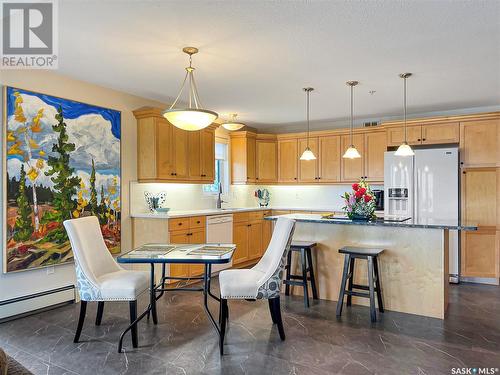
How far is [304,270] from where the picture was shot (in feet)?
13.0

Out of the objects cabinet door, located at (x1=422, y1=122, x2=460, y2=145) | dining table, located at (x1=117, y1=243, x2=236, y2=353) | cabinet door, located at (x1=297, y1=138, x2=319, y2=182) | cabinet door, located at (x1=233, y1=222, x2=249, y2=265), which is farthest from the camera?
cabinet door, located at (x1=297, y1=138, x2=319, y2=182)

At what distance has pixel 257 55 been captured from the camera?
3371 mm

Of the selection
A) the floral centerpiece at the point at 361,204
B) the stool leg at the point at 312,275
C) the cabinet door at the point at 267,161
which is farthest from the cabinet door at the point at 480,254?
the cabinet door at the point at 267,161

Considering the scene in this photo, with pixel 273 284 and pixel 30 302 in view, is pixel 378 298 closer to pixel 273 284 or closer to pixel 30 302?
pixel 273 284

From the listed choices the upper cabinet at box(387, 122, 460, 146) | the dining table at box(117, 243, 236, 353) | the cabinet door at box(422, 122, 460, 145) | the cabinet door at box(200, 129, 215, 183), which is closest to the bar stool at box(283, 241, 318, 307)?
the dining table at box(117, 243, 236, 353)

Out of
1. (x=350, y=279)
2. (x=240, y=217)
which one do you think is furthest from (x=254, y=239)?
(x=350, y=279)

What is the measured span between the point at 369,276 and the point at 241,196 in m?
3.81

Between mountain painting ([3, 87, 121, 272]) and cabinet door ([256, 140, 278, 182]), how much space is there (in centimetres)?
299

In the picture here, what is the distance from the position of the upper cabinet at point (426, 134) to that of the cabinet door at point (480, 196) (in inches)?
22.1

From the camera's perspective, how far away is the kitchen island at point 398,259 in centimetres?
356

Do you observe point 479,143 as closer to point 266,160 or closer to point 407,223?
point 407,223

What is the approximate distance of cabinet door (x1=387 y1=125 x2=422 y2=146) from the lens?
18.1 feet

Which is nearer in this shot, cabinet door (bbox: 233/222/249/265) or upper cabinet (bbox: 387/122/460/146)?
upper cabinet (bbox: 387/122/460/146)

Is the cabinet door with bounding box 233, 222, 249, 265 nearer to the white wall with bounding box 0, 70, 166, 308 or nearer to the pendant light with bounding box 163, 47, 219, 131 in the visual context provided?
the white wall with bounding box 0, 70, 166, 308
